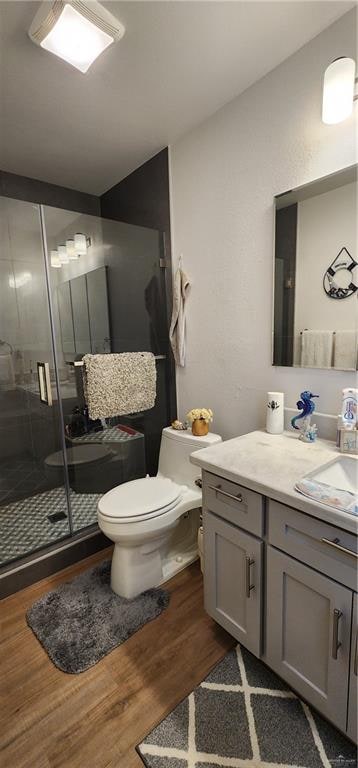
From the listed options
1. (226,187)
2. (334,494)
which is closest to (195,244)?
(226,187)

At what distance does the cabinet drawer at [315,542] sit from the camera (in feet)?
2.69

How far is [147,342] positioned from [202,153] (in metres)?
1.17

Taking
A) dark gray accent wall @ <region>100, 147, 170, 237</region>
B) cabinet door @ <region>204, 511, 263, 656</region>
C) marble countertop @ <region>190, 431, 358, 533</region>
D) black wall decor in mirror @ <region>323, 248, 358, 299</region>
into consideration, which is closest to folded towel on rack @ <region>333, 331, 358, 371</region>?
black wall decor in mirror @ <region>323, 248, 358, 299</region>

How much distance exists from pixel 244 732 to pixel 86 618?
2.51 feet

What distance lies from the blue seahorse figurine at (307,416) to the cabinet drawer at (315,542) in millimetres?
496

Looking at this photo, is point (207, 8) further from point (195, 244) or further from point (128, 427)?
point (128, 427)

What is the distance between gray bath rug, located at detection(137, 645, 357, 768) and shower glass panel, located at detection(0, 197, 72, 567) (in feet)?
3.67

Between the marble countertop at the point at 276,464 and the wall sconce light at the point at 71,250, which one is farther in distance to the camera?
the wall sconce light at the point at 71,250

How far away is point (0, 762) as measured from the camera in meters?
0.99

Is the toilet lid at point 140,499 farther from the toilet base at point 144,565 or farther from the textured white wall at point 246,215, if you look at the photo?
the textured white wall at point 246,215

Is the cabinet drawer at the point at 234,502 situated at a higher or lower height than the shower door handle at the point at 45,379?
lower

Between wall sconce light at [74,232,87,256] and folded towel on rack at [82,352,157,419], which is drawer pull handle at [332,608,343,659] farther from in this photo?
wall sconce light at [74,232,87,256]

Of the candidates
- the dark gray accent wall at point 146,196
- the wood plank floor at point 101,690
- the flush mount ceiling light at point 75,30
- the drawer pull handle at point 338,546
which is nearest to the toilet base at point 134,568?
the wood plank floor at point 101,690

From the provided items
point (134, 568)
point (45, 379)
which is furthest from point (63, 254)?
point (134, 568)
